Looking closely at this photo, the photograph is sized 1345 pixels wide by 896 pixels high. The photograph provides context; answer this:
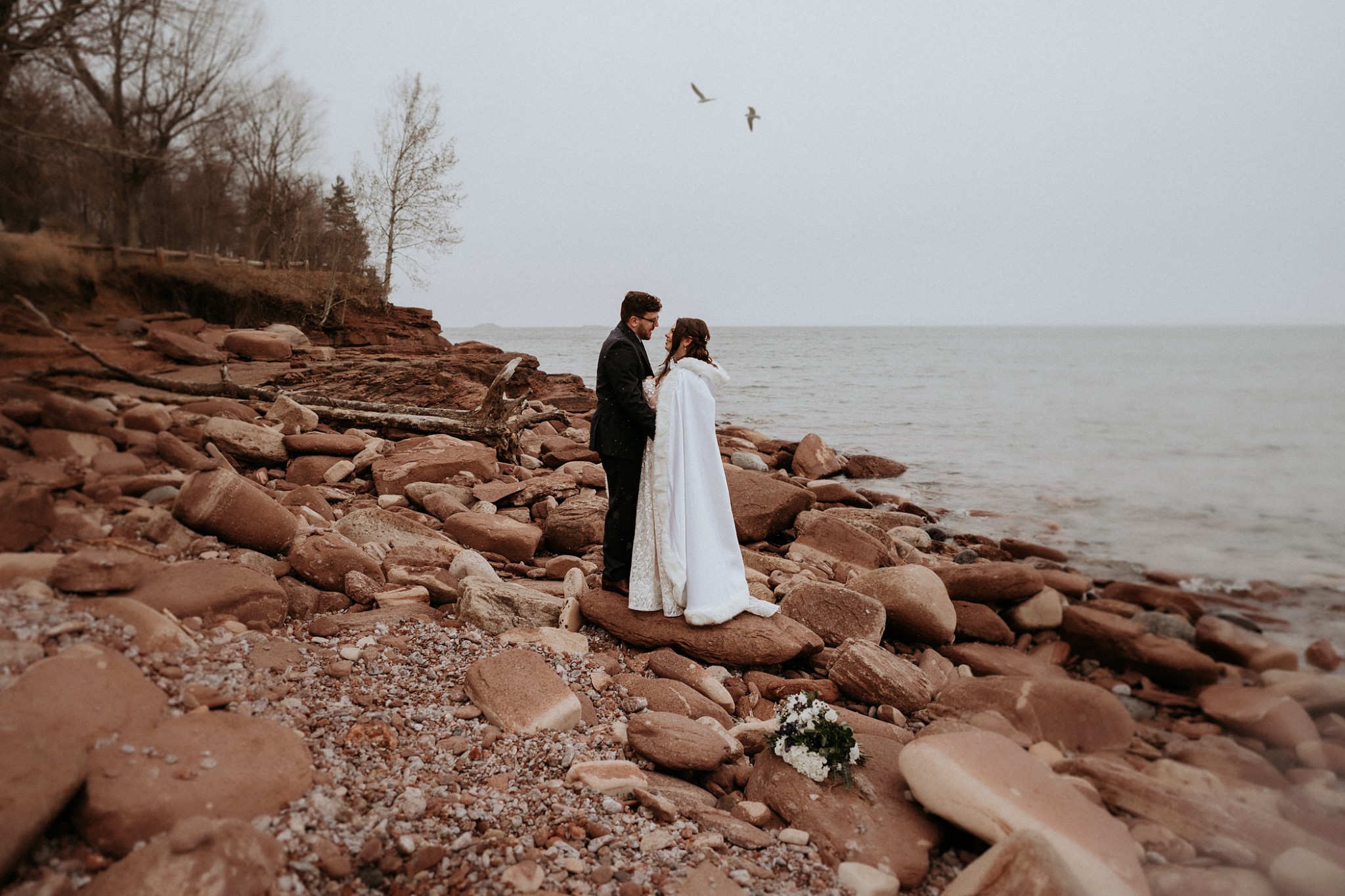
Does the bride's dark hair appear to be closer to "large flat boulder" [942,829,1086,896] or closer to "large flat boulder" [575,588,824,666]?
"large flat boulder" [575,588,824,666]

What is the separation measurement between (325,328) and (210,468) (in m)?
14.5

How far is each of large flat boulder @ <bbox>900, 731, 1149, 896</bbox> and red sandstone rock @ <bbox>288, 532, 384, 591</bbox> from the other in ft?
13.1

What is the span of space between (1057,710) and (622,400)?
3.73 meters

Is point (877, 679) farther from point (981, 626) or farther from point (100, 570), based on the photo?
point (100, 570)

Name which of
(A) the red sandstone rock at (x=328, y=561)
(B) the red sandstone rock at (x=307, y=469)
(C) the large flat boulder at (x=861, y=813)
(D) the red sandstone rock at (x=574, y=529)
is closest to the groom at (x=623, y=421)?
(D) the red sandstone rock at (x=574, y=529)

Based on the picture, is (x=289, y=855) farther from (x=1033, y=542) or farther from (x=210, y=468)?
(x=1033, y=542)

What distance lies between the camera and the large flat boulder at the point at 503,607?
4625 millimetres

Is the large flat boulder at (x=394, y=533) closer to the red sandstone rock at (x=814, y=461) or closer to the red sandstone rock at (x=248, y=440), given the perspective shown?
the red sandstone rock at (x=248, y=440)

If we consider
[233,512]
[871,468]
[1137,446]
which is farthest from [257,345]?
[1137,446]

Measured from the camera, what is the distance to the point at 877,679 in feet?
15.5

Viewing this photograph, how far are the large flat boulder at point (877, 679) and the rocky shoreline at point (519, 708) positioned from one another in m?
0.02

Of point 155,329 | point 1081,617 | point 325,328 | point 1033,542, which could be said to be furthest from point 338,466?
point 325,328

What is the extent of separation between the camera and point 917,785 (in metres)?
3.22

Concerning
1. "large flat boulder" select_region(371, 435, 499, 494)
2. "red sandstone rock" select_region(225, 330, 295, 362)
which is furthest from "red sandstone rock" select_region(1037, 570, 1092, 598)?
"red sandstone rock" select_region(225, 330, 295, 362)
